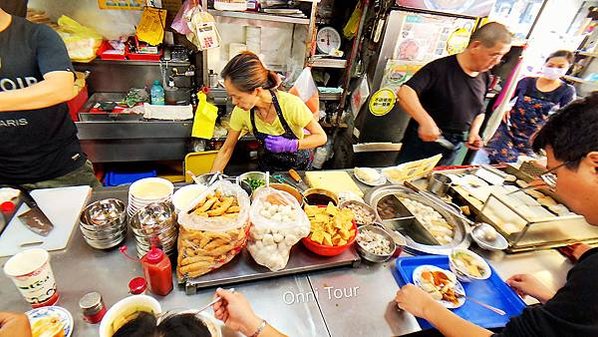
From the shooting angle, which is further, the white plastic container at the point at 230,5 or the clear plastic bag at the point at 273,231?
the white plastic container at the point at 230,5

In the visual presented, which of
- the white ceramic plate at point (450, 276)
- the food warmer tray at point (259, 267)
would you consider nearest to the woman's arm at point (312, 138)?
the food warmer tray at point (259, 267)

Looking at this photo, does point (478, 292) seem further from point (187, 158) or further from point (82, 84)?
point (82, 84)

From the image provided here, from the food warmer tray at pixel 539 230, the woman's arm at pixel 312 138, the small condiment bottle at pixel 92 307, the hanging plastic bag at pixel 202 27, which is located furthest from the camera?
the hanging plastic bag at pixel 202 27

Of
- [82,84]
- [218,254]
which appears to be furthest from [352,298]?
[82,84]

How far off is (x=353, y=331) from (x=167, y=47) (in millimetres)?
3605

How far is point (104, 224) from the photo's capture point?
1354mm

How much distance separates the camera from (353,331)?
1.27 m

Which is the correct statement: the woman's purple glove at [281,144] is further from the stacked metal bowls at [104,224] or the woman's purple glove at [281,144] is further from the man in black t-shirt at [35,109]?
the man in black t-shirt at [35,109]

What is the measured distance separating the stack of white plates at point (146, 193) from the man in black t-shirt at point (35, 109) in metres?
0.75

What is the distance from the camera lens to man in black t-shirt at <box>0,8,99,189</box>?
165 centimetres

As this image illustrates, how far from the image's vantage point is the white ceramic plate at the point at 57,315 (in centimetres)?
107

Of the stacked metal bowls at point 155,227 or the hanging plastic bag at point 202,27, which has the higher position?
the hanging plastic bag at point 202,27

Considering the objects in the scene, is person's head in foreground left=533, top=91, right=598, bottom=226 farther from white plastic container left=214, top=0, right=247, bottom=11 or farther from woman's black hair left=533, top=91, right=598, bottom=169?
white plastic container left=214, top=0, right=247, bottom=11

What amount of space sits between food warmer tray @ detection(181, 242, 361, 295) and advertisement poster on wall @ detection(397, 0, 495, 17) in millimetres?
2966
